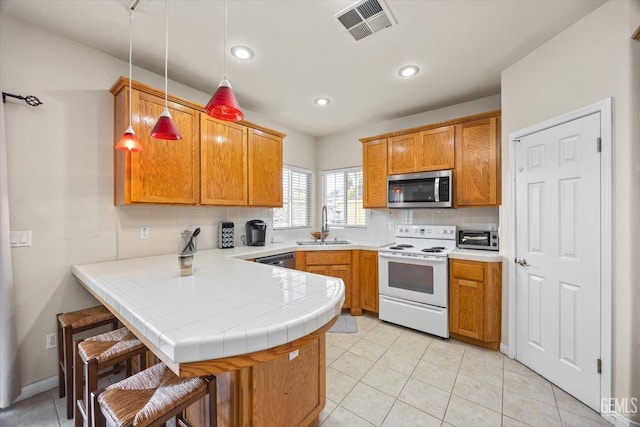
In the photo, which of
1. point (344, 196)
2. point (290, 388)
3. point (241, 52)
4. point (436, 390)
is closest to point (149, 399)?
point (290, 388)

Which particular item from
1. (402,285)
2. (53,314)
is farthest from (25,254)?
(402,285)

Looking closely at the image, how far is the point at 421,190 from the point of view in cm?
315

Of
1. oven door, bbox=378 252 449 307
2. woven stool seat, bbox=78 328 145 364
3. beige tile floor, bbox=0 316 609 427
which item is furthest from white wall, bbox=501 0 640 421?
Result: woven stool seat, bbox=78 328 145 364

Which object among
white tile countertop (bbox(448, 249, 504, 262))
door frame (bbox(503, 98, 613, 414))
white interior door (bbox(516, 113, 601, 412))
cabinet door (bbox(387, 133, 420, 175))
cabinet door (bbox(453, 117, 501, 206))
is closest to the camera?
door frame (bbox(503, 98, 613, 414))

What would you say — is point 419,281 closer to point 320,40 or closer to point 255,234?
point 255,234

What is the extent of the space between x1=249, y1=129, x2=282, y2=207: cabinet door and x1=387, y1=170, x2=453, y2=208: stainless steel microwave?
58.8 inches

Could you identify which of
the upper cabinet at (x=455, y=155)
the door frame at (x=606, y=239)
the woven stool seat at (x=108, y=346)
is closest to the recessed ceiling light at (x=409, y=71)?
the upper cabinet at (x=455, y=155)

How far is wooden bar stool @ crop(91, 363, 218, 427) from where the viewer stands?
0.94m

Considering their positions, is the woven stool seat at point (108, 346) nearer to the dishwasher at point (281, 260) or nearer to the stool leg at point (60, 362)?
the stool leg at point (60, 362)

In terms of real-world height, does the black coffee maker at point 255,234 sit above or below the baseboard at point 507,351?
above

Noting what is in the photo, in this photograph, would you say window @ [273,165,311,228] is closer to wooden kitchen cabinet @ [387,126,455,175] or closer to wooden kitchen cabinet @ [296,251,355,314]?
wooden kitchen cabinet @ [296,251,355,314]

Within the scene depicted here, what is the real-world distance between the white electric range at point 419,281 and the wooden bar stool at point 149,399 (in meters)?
2.36

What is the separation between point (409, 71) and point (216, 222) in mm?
2658

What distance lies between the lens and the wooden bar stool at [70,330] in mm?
1677
